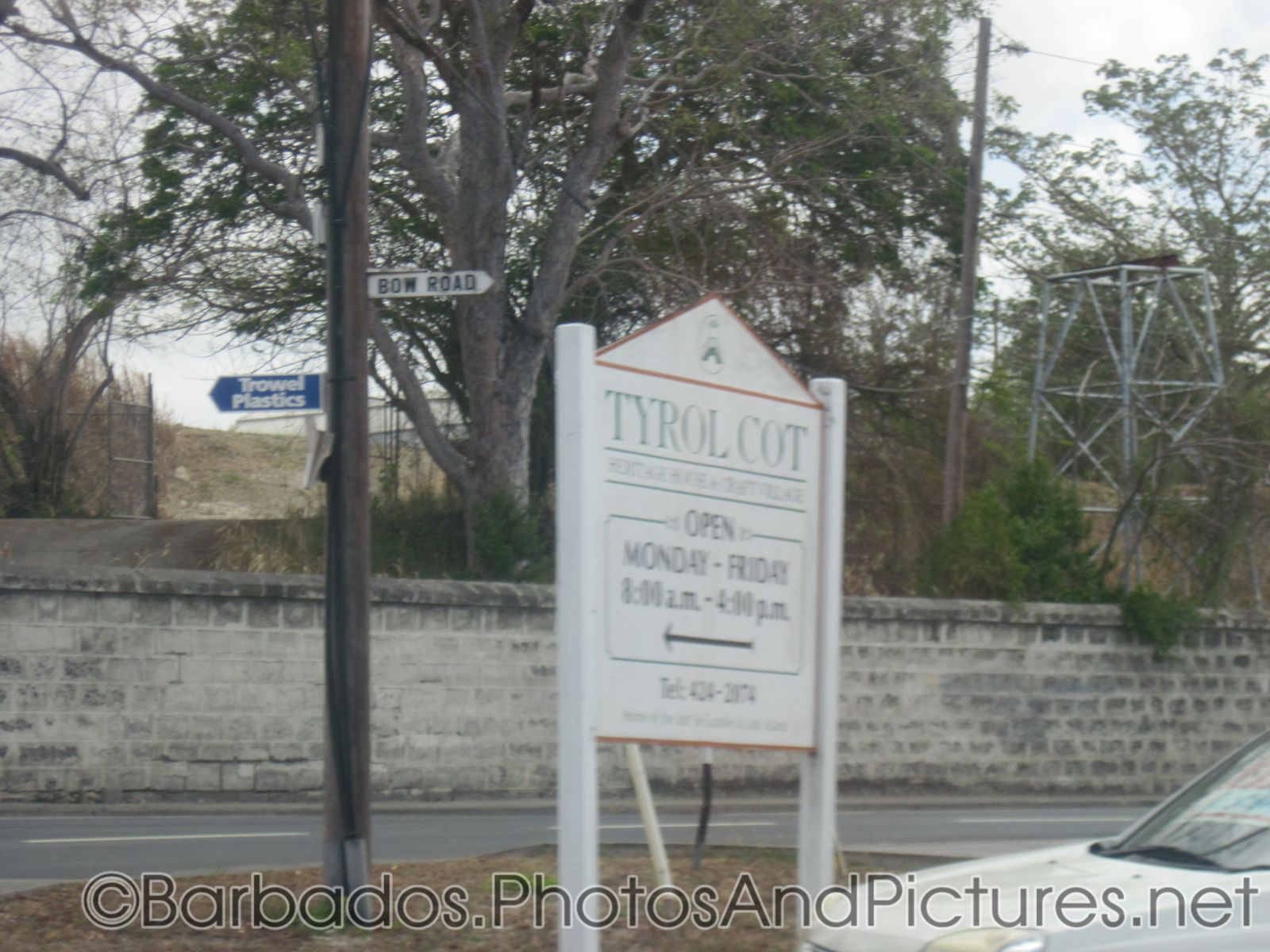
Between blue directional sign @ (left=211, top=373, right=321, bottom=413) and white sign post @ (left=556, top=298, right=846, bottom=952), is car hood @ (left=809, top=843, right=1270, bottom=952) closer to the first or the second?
white sign post @ (left=556, top=298, right=846, bottom=952)

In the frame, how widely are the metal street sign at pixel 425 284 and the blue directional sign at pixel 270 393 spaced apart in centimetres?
66

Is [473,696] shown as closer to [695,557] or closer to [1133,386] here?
[695,557]

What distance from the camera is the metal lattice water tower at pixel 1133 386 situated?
2033cm

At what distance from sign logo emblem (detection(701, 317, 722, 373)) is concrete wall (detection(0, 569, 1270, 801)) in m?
9.60

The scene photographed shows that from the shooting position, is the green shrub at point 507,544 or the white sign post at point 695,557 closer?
the white sign post at point 695,557

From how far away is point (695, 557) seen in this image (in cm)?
579

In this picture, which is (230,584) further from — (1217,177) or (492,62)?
(1217,177)

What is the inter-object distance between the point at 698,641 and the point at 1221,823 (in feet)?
6.47

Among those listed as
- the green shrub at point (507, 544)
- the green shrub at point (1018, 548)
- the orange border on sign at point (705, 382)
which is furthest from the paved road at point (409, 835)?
the orange border on sign at point (705, 382)

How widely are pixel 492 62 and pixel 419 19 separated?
129cm

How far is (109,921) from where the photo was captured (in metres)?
7.18

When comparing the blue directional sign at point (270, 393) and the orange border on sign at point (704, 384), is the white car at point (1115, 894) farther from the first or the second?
the blue directional sign at point (270, 393)

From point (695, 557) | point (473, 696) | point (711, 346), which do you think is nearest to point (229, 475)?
point (473, 696)

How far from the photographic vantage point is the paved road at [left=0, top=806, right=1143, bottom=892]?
378 inches
